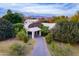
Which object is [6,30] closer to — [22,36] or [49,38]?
[22,36]

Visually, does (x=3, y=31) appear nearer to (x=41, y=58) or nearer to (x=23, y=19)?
(x=23, y=19)

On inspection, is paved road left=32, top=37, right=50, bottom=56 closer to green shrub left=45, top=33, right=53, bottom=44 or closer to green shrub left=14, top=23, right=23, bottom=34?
green shrub left=45, top=33, right=53, bottom=44

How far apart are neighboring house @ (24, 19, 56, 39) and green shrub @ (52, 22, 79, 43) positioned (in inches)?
2.3

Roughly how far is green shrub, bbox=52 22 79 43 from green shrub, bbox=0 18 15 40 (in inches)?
14.2

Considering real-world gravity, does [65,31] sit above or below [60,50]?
above

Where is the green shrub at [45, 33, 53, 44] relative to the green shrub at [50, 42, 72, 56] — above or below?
above

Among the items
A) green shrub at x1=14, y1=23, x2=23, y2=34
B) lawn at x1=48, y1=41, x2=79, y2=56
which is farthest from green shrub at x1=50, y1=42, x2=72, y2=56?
green shrub at x1=14, y1=23, x2=23, y2=34

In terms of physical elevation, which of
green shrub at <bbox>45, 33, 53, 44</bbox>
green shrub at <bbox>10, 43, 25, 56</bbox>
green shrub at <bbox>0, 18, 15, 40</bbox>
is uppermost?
A: green shrub at <bbox>0, 18, 15, 40</bbox>

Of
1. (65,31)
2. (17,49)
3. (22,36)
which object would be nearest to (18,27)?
(22,36)

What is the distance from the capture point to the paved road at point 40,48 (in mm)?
1518

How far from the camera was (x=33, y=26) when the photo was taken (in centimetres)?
155

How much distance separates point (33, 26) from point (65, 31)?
10.9 inches

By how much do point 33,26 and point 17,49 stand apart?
24 cm

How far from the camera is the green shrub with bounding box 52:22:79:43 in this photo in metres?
1.52
